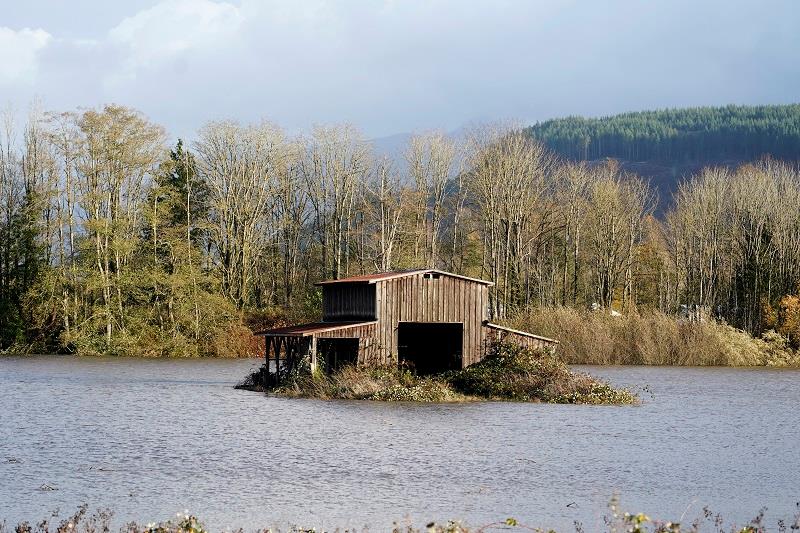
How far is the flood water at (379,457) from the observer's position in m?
22.0

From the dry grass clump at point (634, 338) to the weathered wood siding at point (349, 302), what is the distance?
2163 centimetres

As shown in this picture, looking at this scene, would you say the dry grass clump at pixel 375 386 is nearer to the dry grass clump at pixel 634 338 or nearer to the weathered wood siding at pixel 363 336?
the weathered wood siding at pixel 363 336

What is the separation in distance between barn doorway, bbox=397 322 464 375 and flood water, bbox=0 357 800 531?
6.70 meters

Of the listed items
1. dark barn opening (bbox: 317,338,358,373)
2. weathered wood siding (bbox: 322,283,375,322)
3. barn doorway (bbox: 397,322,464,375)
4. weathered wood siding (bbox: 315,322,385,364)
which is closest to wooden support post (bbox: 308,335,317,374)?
weathered wood siding (bbox: 315,322,385,364)

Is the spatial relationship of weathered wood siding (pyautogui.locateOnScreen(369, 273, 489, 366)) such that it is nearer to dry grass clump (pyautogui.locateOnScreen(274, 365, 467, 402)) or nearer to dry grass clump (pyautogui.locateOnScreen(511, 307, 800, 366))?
dry grass clump (pyautogui.locateOnScreen(274, 365, 467, 402))

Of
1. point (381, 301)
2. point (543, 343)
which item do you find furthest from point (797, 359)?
point (381, 301)

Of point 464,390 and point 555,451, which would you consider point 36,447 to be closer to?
point 555,451

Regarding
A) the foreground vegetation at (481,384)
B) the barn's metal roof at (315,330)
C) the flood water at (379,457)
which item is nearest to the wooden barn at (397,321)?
the barn's metal roof at (315,330)

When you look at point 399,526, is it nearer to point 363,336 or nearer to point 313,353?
point 363,336

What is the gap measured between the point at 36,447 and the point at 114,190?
4904 cm

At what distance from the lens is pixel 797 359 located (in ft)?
251

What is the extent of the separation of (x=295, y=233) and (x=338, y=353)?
37994 millimetres

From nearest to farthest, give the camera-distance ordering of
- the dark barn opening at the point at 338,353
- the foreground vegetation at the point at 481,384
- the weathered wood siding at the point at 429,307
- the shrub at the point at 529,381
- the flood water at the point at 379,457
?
Result: the flood water at the point at 379,457 < the foreground vegetation at the point at 481,384 < the shrub at the point at 529,381 < the weathered wood siding at the point at 429,307 < the dark barn opening at the point at 338,353

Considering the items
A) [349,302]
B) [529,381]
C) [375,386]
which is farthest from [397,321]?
[529,381]
